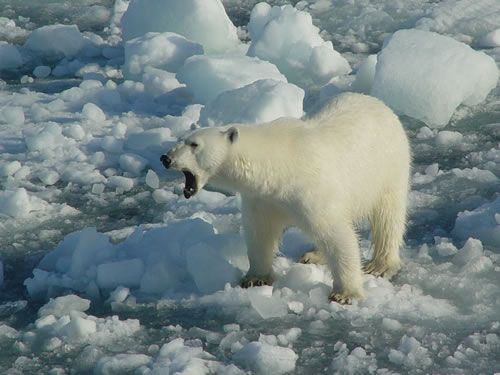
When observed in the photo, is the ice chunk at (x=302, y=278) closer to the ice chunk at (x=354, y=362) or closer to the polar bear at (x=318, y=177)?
the polar bear at (x=318, y=177)

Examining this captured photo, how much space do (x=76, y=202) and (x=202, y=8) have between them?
2.71m

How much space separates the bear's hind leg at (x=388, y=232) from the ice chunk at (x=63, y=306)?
1.39 metres

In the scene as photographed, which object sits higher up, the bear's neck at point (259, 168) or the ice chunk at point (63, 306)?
the bear's neck at point (259, 168)

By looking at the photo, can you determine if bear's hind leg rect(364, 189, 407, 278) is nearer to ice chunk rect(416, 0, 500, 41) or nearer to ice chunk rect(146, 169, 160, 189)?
ice chunk rect(146, 169, 160, 189)

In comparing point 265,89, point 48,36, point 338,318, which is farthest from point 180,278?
point 48,36

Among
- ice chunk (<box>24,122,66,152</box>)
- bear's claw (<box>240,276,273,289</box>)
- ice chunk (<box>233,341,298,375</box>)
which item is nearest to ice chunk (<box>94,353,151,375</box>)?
ice chunk (<box>233,341,298,375</box>)

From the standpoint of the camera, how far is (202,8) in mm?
8281

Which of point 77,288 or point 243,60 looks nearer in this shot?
point 77,288

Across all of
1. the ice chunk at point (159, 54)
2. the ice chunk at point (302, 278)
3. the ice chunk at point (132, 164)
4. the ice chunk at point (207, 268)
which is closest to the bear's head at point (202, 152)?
the ice chunk at point (207, 268)

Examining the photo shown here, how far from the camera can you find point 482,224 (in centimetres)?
534

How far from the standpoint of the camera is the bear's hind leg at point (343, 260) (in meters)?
4.59

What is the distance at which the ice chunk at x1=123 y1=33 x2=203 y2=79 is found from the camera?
7969 millimetres

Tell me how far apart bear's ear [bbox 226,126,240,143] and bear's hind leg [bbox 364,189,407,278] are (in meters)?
0.95

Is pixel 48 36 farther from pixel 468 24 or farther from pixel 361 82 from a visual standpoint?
pixel 468 24
